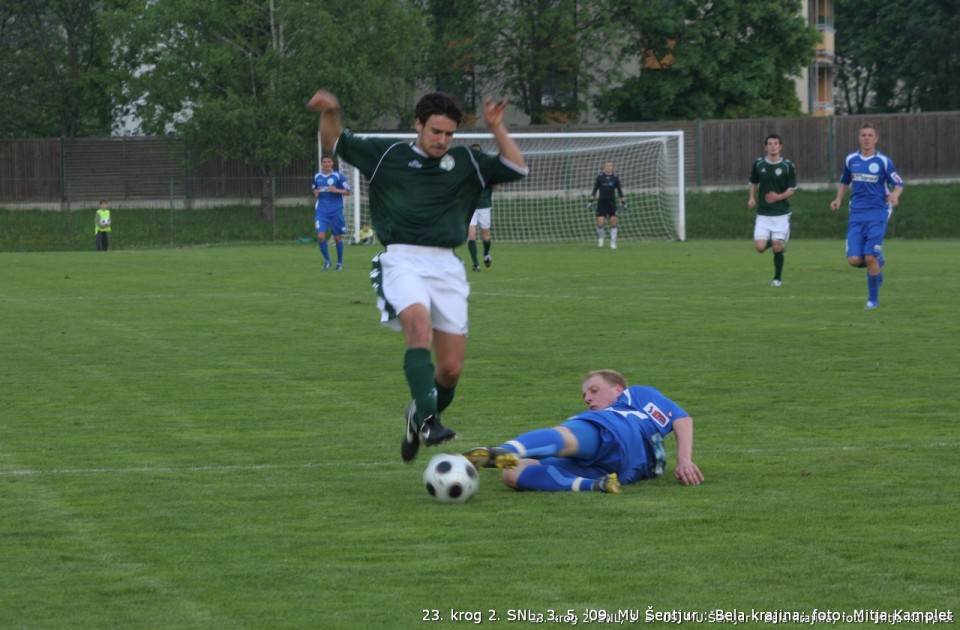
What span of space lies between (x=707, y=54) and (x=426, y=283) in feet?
161

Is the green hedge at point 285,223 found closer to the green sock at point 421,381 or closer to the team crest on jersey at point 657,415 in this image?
the green sock at point 421,381

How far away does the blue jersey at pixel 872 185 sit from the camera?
1827 cm

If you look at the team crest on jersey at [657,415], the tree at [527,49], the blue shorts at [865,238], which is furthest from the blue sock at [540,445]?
the tree at [527,49]

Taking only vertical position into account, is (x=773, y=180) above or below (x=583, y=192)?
below

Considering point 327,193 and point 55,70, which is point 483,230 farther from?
point 55,70

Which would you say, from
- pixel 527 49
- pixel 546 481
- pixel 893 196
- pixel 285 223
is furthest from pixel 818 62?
pixel 546 481

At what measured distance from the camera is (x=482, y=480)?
7.54 metres

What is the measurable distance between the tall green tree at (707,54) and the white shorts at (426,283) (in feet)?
156

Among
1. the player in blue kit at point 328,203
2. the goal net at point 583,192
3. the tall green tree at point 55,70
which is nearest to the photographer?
the player in blue kit at point 328,203

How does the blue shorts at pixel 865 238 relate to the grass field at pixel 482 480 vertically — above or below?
above

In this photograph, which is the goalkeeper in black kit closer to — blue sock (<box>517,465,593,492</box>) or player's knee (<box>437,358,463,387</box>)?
player's knee (<box>437,358,463,387</box>)

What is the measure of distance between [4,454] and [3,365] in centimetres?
485

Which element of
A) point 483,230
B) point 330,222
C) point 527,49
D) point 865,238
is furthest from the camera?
point 527,49

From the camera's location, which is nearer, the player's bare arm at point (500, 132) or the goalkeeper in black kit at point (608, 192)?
the player's bare arm at point (500, 132)
